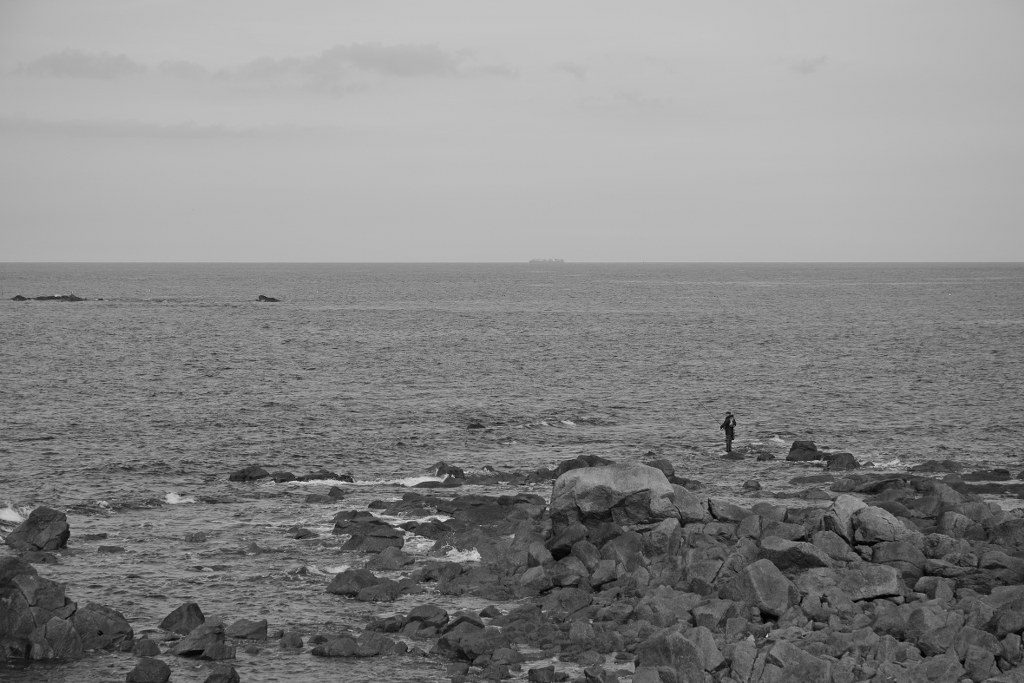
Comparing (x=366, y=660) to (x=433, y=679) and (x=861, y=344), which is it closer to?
(x=433, y=679)

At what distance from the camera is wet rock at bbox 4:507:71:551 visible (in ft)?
121

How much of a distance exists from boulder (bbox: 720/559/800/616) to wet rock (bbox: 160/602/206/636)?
50.9 feet

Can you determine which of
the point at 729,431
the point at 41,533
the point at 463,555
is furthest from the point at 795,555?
the point at 41,533

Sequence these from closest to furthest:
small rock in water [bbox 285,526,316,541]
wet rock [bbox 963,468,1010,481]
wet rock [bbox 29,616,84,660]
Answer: wet rock [bbox 29,616,84,660], small rock in water [bbox 285,526,316,541], wet rock [bbox 963,468,1010,481]

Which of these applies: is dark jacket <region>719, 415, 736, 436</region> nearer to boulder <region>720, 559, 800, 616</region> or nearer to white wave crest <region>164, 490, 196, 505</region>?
boulder <region>720, 559, 800, 616</region>

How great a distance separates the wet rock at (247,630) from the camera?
Answer: 96.7 feet

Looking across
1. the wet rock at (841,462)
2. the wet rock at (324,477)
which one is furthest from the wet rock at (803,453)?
the wet rock at (324,477)

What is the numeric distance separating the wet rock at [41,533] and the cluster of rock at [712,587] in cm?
1033

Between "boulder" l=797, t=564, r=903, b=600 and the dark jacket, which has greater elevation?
the dark jacket

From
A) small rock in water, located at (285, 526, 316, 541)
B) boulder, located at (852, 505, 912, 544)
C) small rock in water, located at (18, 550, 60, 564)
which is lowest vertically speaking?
small rock in water, located at (285, 526, 316, 541)

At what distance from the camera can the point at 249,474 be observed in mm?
49656

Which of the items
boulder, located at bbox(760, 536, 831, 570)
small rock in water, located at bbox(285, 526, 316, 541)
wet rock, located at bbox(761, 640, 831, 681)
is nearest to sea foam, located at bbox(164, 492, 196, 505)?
small rock in water, located at bbox(285, 526, 316, 541)

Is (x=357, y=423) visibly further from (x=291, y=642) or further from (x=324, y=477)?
(x=291, y=642)

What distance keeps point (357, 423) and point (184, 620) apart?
36.0 metres
